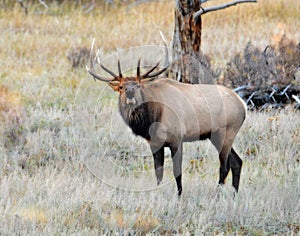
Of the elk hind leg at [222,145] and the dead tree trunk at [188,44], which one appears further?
the dead tree trunk at [188,44]

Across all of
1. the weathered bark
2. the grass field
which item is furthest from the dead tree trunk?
the grass field

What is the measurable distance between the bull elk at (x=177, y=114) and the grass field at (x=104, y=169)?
17.4 inches

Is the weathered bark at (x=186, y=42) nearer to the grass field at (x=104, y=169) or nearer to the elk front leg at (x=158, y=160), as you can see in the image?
the grass field at (x=104, y=169)

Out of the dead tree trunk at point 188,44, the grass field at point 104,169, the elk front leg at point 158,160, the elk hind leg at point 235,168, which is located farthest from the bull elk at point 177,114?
the dead tree trunk at point 188,44

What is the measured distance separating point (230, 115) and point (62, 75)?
6064mm

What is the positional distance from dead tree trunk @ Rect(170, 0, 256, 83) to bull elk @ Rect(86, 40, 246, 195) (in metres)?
3.28

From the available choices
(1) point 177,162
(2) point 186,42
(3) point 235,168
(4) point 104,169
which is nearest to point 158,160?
(1) point 177,162

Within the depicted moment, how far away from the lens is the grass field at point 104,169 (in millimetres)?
6000

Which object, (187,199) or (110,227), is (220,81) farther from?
(110,227)

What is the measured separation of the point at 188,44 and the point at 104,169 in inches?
125

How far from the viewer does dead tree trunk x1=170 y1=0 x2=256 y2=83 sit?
10016mm

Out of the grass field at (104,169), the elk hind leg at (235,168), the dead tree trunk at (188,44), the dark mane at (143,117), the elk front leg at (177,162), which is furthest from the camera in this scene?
the dead tree trunk at (188,44)

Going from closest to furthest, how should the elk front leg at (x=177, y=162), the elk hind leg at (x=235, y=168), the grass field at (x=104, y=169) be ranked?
the grass field at (x=104, y=169) < the elk front leg at (x=177, y=162) < the elk hind leg at (x=235, y=168)

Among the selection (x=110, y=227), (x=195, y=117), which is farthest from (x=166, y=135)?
(x=110, y=227)
